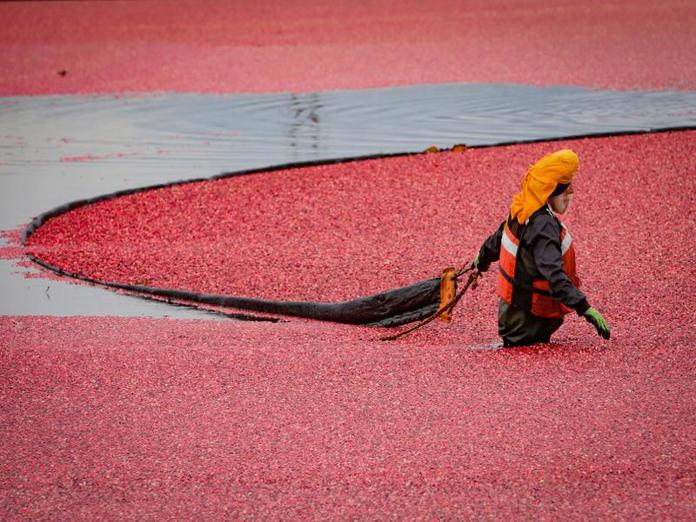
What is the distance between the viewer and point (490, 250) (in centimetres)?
615

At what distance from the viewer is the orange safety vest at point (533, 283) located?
19.0ft

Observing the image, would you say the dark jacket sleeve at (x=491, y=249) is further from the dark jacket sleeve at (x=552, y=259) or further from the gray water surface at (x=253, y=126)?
the gray water surface at (x=253, y=126)

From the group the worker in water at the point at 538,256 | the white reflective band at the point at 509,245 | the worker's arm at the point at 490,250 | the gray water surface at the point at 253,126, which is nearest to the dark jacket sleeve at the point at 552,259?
the worker in water at the point at 538,256

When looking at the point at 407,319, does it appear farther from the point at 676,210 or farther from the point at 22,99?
the point at 22,99

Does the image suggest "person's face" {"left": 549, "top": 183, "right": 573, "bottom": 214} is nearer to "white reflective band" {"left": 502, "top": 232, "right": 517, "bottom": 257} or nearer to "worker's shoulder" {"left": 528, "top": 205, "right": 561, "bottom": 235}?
"worker's shoulder" {"left": 528, "top": 205, "right": 561, "bottom": 235}

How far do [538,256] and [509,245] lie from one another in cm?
23

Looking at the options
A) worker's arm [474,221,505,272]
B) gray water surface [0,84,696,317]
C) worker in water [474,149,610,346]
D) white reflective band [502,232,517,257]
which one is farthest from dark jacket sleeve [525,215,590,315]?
gray water surface [0,84,696,317]

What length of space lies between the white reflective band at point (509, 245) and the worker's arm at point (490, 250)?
0.12 m

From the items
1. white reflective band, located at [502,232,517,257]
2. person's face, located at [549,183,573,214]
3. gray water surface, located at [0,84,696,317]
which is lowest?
white reflective band, located at [502,232,517,257]

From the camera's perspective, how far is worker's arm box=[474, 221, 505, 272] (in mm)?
6094

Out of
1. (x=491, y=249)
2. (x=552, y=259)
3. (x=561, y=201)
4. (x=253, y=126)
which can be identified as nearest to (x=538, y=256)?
(x=552, y=259)

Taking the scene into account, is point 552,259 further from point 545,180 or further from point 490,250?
point 490,250

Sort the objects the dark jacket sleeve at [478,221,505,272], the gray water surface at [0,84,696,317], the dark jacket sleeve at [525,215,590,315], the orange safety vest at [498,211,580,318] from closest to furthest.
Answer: the dark jacket sleeve at [525,215,590,315] → the orange safety vest at [498,211,580,318] → the dark jacket sleeve at [478,221,505,272] → the gray water surface at [0,84,696,317]

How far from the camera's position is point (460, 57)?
20.7m
